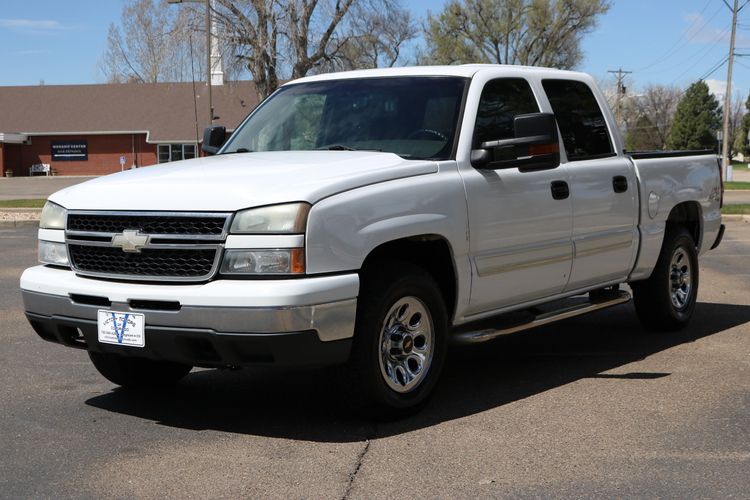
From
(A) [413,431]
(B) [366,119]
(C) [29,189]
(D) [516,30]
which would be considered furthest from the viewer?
(D) [516,30]

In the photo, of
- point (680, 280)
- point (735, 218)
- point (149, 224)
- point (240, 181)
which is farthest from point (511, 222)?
point (735, 218)

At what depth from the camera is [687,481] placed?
4.60 m

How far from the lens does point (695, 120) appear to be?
109m

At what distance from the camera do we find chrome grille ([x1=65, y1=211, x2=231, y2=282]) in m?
5.03

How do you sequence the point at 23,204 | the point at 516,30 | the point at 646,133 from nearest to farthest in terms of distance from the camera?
the point at 23,204 → the point at 516,30 → the point at 646,133

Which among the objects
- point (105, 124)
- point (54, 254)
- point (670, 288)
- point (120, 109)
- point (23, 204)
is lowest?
point (23, 204)

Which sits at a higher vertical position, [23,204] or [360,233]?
[360,233]

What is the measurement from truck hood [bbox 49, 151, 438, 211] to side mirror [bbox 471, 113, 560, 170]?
0.44 m

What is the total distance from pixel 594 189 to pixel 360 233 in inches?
95.4

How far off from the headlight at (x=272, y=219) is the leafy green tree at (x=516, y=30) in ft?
187

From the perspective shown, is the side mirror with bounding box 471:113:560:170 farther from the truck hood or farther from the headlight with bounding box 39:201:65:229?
the headlight with bounding box 39:201:65:229

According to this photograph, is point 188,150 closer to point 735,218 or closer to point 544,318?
point 735,218

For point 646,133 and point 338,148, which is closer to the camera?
point 338,148

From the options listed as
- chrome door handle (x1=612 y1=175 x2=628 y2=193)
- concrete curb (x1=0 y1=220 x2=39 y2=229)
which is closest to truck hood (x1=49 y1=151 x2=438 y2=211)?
chrome door handle (x1=612 y1=175 x2=628 y2=193)
